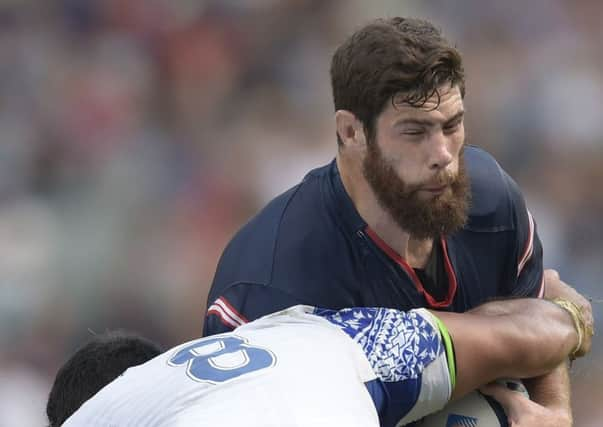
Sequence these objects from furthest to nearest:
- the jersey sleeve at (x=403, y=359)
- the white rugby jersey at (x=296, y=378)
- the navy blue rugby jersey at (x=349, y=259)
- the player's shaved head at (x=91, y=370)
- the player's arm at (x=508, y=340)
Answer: the navy blue rugby jersey at (x=349, y=259) < the player's shaved head at (x=91, y=370) < the player's arm at (x=508, y=340) < the jersey sleeve at (x=403, y=359) < the white rugby jersey at (x=296, y=378)

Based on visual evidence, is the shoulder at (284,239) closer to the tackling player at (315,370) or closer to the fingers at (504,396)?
the tackling player at (315,370)

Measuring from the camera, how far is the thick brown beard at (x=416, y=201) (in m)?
3.07

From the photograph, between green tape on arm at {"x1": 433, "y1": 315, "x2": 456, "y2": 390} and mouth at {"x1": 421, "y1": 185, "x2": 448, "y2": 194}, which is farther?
mouth at {"x1": 421, "y1": 185, "x2": 448, "y2": 194}

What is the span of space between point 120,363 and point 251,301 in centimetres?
36

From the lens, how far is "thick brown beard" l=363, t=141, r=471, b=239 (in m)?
3.07

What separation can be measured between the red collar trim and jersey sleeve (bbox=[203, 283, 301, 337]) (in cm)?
31

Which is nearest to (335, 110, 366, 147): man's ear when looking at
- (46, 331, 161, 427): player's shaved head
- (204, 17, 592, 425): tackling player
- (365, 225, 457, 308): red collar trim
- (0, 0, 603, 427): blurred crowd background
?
(204, 17, 592, 425): tackling player

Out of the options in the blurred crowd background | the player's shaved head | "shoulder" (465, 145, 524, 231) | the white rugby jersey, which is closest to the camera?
the white rugby jersey

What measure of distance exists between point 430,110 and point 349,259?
17.0 inches

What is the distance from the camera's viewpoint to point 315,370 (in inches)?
95.6

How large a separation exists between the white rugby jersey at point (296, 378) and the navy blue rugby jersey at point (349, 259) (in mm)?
270

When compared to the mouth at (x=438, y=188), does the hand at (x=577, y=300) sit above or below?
below

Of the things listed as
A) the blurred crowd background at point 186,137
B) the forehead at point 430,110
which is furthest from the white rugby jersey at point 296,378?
the blurred crowd background at point 186,137

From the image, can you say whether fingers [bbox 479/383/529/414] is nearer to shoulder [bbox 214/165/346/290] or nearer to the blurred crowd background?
shoulder [bbox 214/165/346/290]
